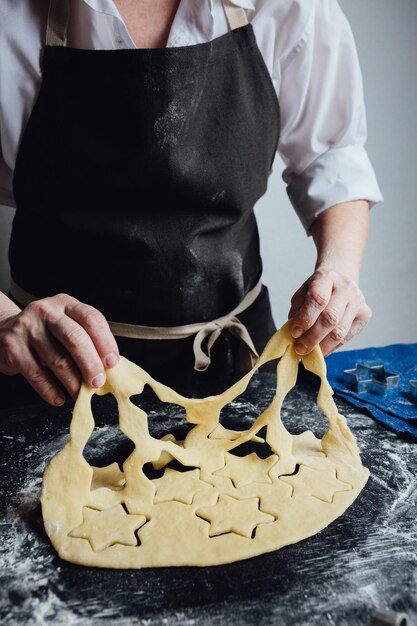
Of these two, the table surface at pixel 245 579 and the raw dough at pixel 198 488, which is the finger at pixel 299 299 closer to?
the raw dough at pixel 198 488

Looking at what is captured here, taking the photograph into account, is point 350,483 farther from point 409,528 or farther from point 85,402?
point 85,402

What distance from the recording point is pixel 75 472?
102cm

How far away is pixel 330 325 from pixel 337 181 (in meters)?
0.46

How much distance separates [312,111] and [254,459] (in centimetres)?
77

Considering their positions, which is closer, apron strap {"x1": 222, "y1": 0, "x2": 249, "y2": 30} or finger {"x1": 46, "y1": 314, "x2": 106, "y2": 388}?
finger {"x1": 46, "y1": 314, "x2": 106, "y2": 388}

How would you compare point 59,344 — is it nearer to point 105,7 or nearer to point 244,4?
point 105,7

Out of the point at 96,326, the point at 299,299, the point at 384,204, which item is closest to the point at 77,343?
the point at 96,326

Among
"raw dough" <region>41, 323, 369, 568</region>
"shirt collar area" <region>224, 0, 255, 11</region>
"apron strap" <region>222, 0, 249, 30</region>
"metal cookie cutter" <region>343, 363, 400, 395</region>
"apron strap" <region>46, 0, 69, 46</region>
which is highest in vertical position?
→ "shirt collar area" <region>224, 0, 255, 11</region>

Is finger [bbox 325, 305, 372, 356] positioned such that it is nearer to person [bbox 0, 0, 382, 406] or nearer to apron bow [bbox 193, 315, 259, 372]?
person [bbox 0, 0, 382, 406]

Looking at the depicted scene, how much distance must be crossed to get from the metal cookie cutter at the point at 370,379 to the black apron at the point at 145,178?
320 mm

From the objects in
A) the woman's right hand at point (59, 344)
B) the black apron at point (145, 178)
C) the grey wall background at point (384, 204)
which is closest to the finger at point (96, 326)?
the woman's right hand at point (59, 344)

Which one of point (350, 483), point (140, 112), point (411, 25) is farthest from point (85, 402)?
point (411, 25)

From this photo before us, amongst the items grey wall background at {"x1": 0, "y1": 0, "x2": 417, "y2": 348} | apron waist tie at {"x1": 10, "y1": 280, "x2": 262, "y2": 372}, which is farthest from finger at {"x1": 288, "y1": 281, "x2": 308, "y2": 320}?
grey wall background at {"x1": 0, "y1": 0, "x2": 417, "y2": 348}

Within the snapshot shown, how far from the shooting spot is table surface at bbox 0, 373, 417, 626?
812 mm
